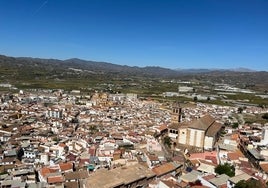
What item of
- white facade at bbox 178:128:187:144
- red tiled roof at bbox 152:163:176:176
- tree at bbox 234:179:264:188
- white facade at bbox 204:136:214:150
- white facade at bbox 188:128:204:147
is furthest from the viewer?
white facade at bbox 178:128:187:144

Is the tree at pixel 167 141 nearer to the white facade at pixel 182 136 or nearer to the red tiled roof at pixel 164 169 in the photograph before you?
the white facade at pixel 182 136

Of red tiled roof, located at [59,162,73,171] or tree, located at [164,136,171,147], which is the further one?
tree, located at [164,136,171,147]

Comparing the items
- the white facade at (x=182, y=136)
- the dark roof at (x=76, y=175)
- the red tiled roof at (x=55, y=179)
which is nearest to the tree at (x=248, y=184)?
the dark roof at (x=76, y=175)

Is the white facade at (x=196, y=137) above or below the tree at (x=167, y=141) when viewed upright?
above

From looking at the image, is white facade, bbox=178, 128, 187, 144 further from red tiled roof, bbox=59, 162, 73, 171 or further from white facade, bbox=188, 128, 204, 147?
red tiled roof, bbox=59, 162, 73, 171

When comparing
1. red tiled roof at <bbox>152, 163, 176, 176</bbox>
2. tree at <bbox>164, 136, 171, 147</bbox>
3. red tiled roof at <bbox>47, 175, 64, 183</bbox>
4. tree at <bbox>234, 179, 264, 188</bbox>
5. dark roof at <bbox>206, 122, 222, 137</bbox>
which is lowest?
tree at <bbox>164, 136, 171, 147</bbox>

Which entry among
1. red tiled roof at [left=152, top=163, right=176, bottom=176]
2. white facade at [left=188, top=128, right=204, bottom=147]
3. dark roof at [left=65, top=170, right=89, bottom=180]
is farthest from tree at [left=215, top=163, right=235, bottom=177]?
dark roof at [left=65, top=170, right=89, bottom=180]

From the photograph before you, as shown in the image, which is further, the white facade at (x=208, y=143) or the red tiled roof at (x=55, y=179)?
the white facade at (x=208, y=143)

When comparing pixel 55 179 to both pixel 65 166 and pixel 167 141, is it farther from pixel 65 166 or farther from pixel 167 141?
pixel 167 141

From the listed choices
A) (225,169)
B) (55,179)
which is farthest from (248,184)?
(55,179)

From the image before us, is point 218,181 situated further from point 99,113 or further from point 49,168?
point 99,113

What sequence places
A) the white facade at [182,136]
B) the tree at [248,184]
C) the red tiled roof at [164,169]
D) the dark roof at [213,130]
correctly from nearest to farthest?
1. the tree at [248,184]
2. the red tiled roof at [164,169]
3. the dark roof at [213,130]
4. the white facade at [182,136]
